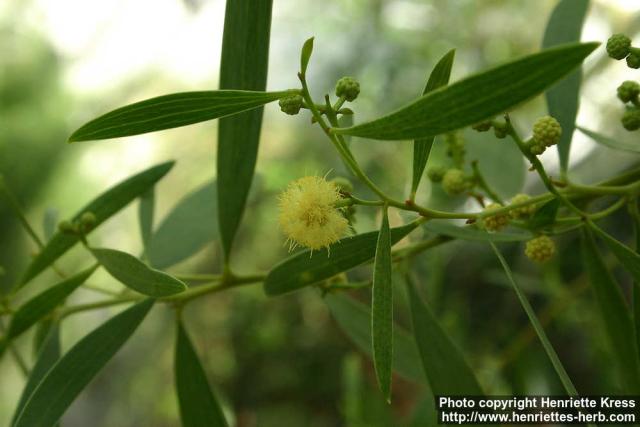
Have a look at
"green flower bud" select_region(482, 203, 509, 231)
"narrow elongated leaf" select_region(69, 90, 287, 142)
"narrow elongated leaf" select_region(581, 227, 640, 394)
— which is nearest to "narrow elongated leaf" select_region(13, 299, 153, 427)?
"narrow elongated leaf" select_region(69, 90, 287, 142)

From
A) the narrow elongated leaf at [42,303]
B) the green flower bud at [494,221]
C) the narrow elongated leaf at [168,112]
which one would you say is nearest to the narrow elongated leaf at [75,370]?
the narrow elongated leaf at [42,303]

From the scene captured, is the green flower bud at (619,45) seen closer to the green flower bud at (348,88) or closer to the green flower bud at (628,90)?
the green flower bud at (628,90)

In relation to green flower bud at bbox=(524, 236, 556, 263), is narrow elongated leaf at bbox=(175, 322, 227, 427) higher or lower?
lower

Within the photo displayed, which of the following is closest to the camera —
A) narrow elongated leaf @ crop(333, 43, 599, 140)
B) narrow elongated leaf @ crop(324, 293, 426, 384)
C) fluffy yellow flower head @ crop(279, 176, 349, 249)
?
narrow elongated leaf @ crop(333, 43, 599, 140)

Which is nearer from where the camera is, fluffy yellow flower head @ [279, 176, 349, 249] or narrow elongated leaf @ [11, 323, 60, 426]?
fluffy yellow flower head @ [279, 176, 349, 249]

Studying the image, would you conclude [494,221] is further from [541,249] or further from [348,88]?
[348,88]

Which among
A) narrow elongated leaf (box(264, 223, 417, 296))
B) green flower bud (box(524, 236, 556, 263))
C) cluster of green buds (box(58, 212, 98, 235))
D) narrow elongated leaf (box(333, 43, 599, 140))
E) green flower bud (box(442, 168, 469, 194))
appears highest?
green flower bud (box(442, 168, 469, 194))

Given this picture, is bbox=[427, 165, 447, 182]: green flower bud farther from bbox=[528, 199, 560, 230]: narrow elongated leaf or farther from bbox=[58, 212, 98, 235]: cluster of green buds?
bbox=[58, 212, 98, 235]: cluster of green buds

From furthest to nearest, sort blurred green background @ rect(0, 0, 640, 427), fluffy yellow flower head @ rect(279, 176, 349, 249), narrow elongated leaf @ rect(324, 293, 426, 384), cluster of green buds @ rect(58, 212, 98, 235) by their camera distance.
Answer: blurred green background @ rect(0, 0, 640, 427)
narrow elongated leaf @ rect(324, 293, 426, 384)
cluster of green buds @ rect(58, 212, 98, 235)
fluffy yellow flower head @ rect(279, 176, 349, 249)
